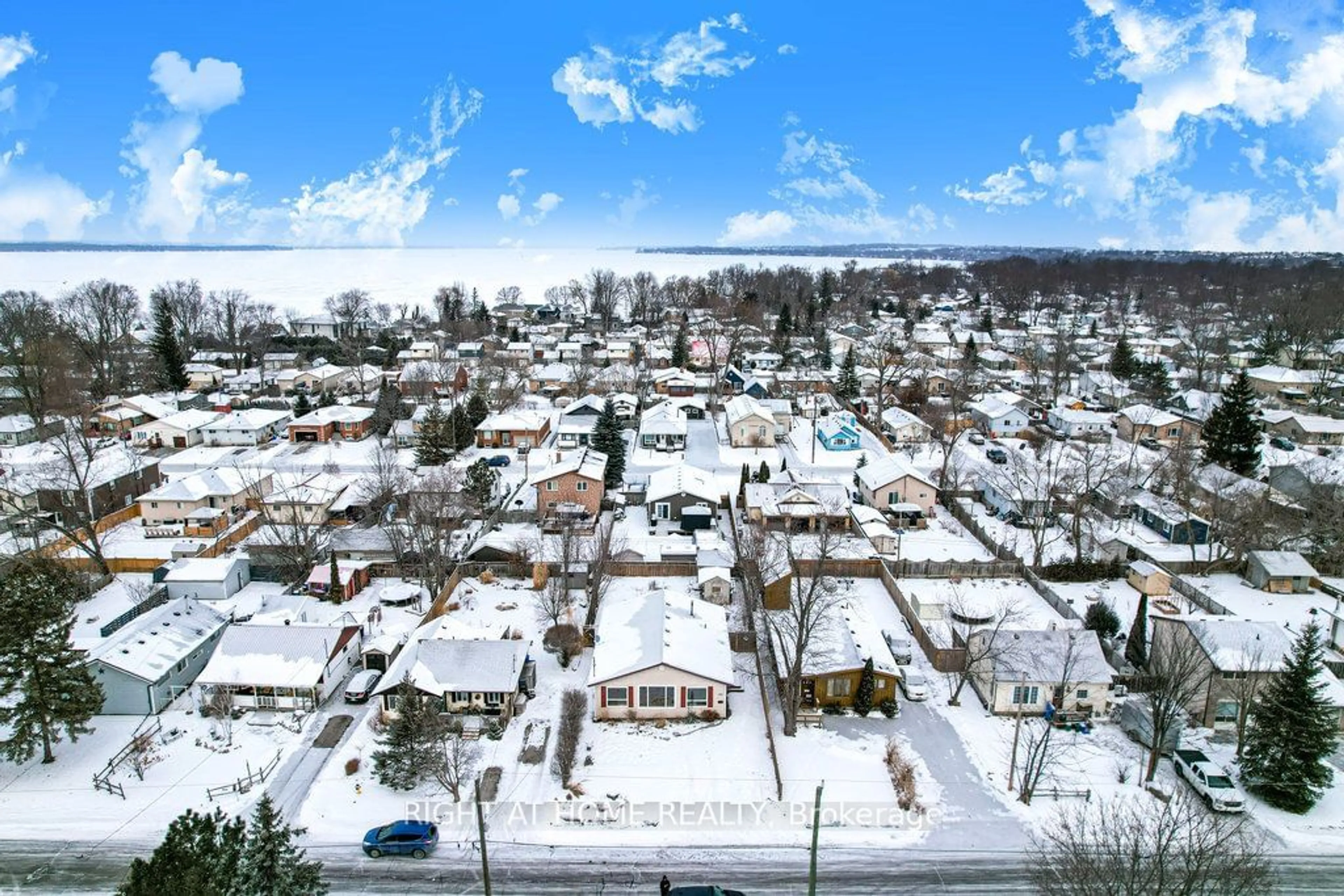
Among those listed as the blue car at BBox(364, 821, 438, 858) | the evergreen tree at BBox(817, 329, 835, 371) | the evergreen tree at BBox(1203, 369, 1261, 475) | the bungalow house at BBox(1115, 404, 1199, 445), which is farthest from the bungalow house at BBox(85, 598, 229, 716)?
the evergreen tree at BBox(817, 329, 835, 371)

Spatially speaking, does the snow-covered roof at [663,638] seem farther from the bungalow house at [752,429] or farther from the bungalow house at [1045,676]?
the bungalow house at [752,429]

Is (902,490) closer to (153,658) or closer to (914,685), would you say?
(914,685)

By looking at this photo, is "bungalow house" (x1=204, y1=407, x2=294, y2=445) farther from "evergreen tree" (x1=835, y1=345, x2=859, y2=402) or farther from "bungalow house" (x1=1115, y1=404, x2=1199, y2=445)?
"bungalow house" (x1=1115, y1=404, x2=1199, y2=445)

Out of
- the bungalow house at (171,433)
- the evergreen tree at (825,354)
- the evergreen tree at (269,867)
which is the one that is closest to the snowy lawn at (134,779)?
the evergreen tree at (269,867)

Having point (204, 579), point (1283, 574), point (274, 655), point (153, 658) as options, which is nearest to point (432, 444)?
point (204, 579)

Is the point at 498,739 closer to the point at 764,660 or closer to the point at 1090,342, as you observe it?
the point at 764,660

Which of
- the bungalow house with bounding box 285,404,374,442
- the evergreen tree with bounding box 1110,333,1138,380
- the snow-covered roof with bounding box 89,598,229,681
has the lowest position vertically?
the snow-covered roof with bounding box 89,598,229,681
